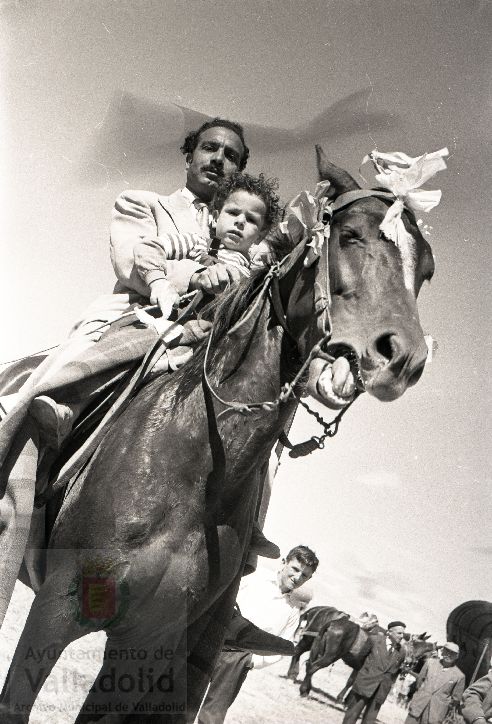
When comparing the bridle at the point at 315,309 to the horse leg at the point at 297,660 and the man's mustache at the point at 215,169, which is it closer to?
the man's mustache at the point at 215,169

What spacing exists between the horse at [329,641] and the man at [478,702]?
5.49ft

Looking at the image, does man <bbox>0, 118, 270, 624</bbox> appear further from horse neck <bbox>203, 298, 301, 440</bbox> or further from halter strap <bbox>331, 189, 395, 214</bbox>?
halter strap <bbox>331, 189, 395, 214</bbox>

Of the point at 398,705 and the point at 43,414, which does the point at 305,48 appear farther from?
the point at 398,705

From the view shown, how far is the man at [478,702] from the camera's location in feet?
25.3

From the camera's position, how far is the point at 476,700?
25.7ft

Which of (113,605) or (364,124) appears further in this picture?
(364,124)

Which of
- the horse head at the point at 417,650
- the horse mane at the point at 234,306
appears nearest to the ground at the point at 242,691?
the horse head at the point at 417,650

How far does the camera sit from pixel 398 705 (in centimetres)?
1013

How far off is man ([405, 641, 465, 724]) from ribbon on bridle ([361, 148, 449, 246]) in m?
6.06

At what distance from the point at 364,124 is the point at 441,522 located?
3.55m

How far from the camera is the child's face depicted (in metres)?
3.79

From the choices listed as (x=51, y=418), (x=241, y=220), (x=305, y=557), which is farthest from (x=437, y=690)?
(x=51, y=418)

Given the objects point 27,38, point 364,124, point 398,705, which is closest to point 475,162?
point 364,124

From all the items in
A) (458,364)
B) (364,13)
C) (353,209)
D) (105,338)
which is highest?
(364,13)
